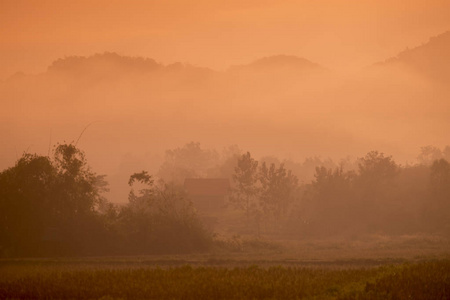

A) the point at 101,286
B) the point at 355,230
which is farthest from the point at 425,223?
the point at 101,286

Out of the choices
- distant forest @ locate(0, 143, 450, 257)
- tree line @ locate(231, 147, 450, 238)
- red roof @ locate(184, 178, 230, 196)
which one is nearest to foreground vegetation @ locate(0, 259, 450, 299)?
distant forest @ locate(0, 143, 450, 257)

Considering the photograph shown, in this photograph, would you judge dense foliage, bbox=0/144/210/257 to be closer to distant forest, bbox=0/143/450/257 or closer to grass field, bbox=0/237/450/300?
distant forest, bbox=0/143/450/257

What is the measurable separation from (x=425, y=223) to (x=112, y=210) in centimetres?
5270

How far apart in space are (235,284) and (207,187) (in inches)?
3535

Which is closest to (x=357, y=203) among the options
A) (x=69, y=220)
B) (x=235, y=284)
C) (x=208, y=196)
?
(x=208, y=196)

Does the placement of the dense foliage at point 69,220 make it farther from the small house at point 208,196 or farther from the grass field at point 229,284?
the small house at point 208,196

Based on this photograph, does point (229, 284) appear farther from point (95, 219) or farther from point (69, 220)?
point (69, 220)

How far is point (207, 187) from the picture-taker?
5054 inches

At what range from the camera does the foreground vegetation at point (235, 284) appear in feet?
117

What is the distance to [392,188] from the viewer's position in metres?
109

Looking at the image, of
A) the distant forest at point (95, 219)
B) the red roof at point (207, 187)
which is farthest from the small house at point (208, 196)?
the distant forest at point (95, 219)

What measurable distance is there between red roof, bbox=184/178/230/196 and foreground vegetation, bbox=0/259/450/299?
81.9m

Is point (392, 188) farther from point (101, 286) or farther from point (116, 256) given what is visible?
point (101, 286)

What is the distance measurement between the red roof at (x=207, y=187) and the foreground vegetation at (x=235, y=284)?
269 feet
